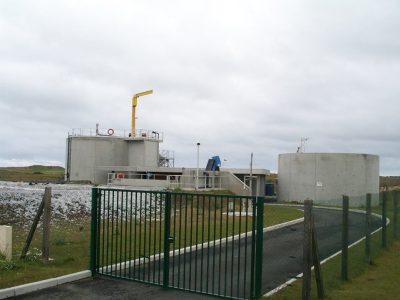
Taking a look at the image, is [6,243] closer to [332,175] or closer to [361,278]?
[361,278]

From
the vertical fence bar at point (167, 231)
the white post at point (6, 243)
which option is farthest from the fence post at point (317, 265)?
the white post at point (6, 243)

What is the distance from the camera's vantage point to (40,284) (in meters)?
8.66

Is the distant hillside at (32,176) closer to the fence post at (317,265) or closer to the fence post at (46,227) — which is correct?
the fence post at (46,227)

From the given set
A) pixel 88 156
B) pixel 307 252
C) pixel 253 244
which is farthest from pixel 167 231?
pixel 88 156

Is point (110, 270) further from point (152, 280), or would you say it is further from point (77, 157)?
point (77, 157)

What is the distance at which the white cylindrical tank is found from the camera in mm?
41719

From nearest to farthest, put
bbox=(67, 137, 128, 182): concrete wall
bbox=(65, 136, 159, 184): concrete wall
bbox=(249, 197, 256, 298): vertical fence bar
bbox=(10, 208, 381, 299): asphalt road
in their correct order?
bbox=(249, 197, 256, 298): vertical fence bar → bbox=(10, 208, 381, 299): asphalt road → bbox=(65, 136, 159, 184): concrete wall → bbox=(67, 137, 128, 182): concrete wall

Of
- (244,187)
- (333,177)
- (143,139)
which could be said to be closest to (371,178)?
(333,177)

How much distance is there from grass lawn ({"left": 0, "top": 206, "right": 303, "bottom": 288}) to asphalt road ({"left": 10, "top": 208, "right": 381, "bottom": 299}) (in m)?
0.77

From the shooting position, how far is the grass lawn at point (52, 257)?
9.21m

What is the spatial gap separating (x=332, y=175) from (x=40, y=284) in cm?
3606

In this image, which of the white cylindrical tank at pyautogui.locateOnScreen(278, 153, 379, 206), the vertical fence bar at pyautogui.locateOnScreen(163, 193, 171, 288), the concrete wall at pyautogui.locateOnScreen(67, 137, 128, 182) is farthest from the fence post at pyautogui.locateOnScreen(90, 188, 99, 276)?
the concrete wall at pyautogui.locateOnScreen(67, 137, 128, 182)

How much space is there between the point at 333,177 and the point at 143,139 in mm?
24868

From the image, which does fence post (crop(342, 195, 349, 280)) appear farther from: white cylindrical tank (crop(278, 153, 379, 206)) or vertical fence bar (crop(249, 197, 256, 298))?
white cylindrical tank (crop(278, 153, 379, 206))
